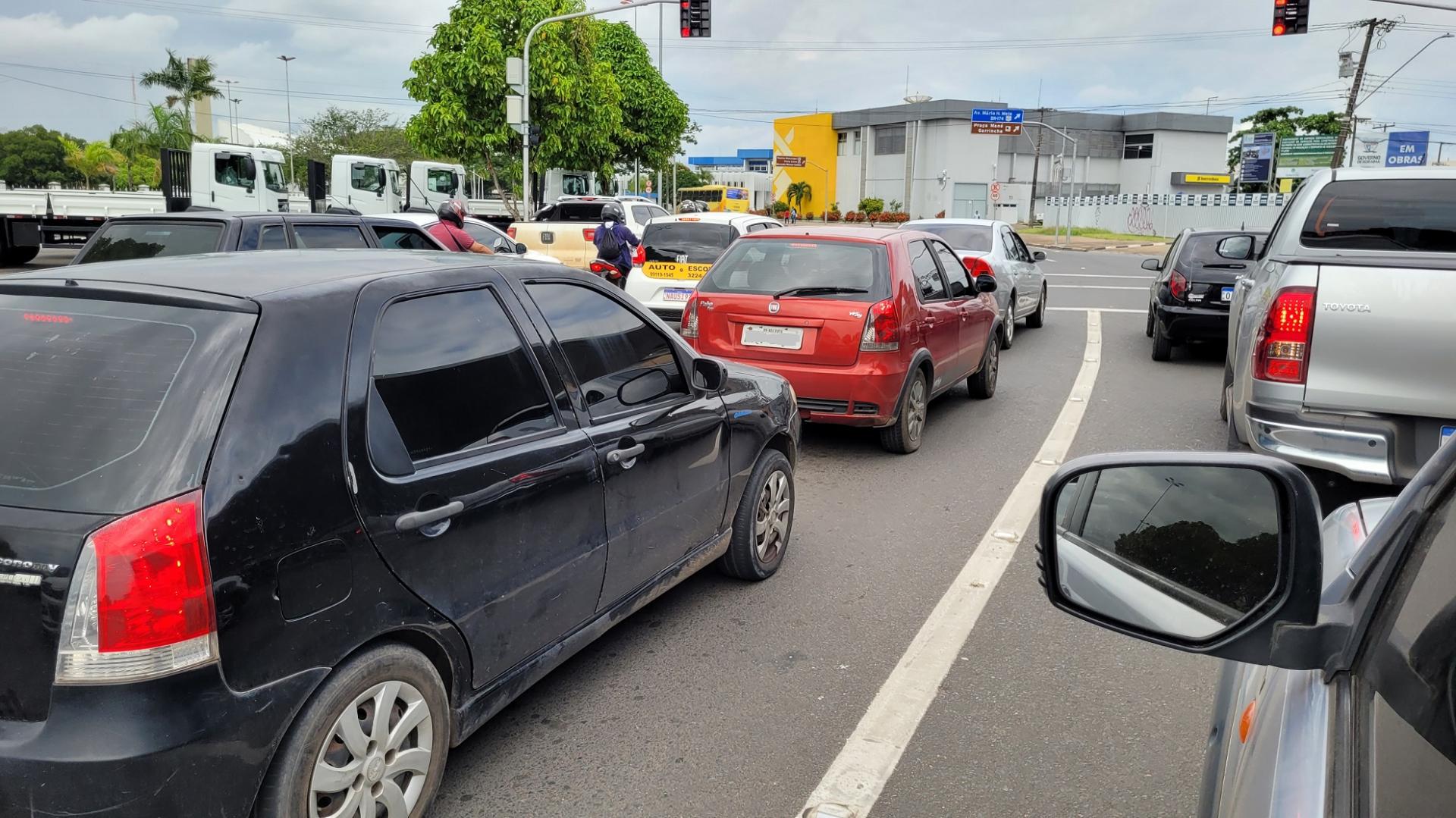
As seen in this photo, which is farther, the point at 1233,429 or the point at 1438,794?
the point at 1233,429

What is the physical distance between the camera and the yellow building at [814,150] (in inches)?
3570

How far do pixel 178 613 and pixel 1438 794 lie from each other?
229 centimetres

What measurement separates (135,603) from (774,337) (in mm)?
5583

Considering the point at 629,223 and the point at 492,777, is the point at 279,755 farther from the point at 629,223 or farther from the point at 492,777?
the point at 629,223

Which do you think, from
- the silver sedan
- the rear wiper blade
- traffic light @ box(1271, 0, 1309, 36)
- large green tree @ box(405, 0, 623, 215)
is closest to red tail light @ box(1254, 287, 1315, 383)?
the rear wiper blade

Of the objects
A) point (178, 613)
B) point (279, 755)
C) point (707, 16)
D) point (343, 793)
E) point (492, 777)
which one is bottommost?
point (492, 777)

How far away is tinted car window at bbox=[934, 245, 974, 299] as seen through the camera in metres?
8.88

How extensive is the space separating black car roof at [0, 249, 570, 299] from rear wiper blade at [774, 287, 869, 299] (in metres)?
3.99

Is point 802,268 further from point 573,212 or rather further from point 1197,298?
point 573,212

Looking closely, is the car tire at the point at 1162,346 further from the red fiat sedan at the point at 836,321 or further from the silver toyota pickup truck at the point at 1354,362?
the silver toyota pickup truck at the point at 1354,362

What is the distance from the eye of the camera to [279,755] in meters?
2.53

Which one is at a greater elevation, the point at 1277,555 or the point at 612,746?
the point at 1277,555

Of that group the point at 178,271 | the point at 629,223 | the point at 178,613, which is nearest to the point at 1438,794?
the point at 178,613

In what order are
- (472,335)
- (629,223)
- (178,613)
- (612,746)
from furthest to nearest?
(629,223) → (612,746) → (472,335) → (178,613)
